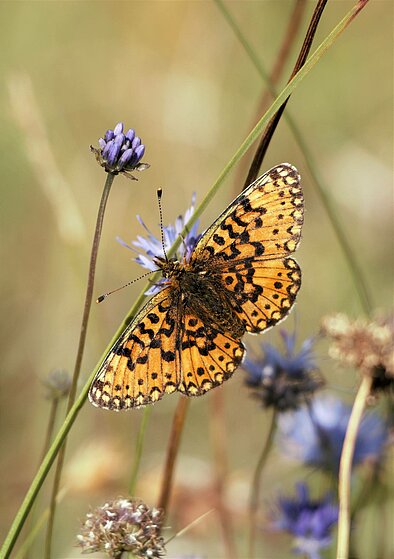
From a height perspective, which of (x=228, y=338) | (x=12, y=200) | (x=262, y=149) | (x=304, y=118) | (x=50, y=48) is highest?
(x=50, y=48)

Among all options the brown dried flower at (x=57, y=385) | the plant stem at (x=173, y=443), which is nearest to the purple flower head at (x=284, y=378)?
the plant stem at (x=173, y=443)

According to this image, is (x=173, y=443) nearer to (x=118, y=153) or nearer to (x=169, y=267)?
(x=169, y=267)

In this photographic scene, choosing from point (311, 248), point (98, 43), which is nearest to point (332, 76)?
point (311, 248)

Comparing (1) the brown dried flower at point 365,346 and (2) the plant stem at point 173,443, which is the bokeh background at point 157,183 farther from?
(1) the brown dried flower at point 365,346

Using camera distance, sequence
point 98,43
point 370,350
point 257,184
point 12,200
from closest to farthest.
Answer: point 370,350, point 257,184, point 12,200, point 98,43

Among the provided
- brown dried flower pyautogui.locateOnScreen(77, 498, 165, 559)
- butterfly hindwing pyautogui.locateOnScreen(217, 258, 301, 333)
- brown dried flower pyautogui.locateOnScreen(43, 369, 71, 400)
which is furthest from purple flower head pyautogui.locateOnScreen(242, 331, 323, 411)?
brown dried flower pyautogui.locateOnScreen(77, 498, 165, 559)

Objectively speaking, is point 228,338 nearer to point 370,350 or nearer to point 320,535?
point 370,350

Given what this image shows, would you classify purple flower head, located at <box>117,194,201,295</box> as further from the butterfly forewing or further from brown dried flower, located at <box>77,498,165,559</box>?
brown dried flower, located at <box>77,498,165,559</box>
